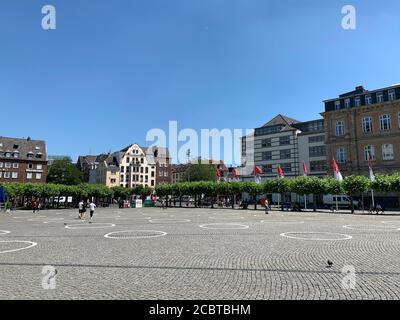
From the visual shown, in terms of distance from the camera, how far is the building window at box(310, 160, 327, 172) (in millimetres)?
78456

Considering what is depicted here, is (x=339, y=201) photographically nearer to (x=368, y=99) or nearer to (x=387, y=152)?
(x=387, y=152)

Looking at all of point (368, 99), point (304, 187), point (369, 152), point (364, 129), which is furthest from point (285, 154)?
point (304, 187)

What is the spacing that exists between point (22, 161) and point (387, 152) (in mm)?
96030

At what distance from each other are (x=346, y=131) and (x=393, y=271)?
61.2m

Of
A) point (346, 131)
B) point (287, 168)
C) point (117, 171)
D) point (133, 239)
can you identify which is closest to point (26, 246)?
point (133, 239)

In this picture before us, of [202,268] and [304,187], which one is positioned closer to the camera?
[202,268]

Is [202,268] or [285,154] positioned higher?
[285,154]

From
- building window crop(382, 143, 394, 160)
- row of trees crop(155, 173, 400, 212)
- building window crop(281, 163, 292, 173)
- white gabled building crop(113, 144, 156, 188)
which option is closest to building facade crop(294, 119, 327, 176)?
building window crop(281, 163, 292, 173)

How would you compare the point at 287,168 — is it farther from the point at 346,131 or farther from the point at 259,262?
the point at 259,262

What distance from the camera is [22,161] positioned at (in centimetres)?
10112

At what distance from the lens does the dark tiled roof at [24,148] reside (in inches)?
3959

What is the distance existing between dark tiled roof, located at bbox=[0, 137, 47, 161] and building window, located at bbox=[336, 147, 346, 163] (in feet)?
280

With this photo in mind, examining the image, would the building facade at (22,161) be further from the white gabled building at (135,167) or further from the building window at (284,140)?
the building window at (284,140)

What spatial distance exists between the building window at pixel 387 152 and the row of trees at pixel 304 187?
13177 millimetres
